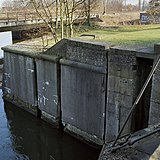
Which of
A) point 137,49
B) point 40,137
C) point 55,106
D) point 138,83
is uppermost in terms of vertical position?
point 137,49

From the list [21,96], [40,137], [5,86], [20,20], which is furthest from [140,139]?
[20,20]

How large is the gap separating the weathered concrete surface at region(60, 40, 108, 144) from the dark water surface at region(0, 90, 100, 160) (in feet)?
2.00

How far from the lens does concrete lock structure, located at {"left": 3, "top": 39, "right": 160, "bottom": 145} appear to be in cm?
1080

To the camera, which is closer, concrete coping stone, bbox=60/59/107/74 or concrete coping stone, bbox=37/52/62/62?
concrete coping stone, bbox=60/59/107/74

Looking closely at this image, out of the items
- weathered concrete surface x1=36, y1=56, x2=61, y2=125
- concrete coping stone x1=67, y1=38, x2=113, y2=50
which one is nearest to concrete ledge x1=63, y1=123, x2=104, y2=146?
weathered concrete surface x1=36, y1=56, x2=61, y2=125

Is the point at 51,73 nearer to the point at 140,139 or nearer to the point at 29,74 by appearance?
the point at 29,74

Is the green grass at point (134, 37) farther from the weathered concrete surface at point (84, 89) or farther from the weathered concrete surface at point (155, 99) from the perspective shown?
the weathered concrete surface at point (155, 99)

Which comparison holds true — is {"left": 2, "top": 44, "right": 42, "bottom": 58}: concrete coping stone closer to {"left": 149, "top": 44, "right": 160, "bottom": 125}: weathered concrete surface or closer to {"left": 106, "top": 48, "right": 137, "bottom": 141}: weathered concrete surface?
{"left": 106, "top": 48, "right": 137, "bottom": 141}: weathered concrete surface

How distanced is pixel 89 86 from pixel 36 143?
4.03 m

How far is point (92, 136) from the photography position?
1282 centimetres

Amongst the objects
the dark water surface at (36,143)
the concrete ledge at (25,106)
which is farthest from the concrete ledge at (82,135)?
the concrete ledge at (25,106)

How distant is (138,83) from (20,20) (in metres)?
22.3

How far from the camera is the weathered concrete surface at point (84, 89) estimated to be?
1205 centimetres

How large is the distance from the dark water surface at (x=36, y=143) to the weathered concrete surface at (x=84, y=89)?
0.61 m
